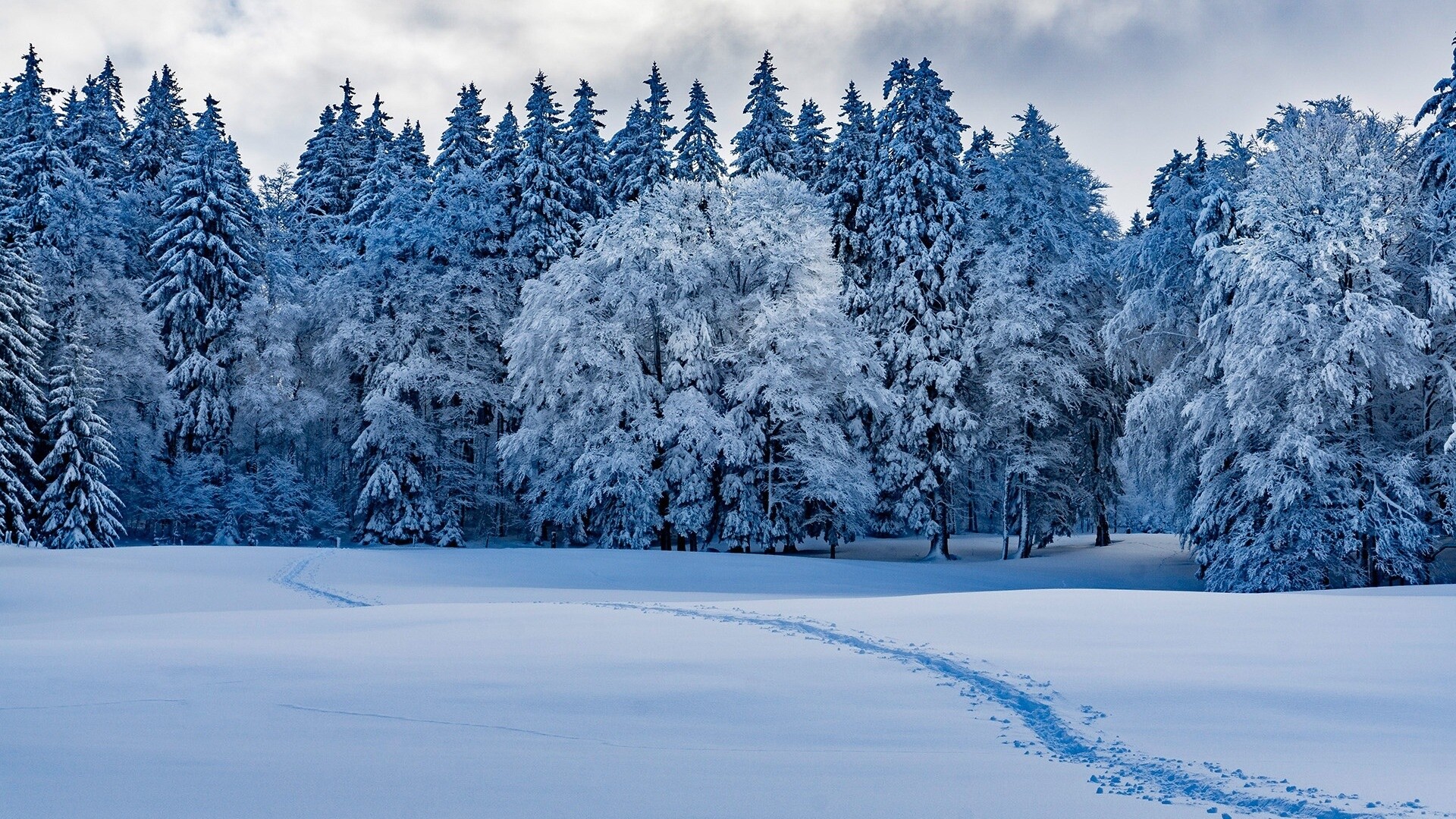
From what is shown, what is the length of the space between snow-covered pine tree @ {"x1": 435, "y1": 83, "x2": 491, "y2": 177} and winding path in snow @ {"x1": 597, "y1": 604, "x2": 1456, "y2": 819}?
125 ft

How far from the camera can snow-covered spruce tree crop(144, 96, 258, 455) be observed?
120 ft

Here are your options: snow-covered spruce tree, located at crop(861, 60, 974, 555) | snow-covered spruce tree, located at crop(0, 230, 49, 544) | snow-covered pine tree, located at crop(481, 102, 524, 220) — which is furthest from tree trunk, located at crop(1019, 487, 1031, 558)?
snow-covered spruce tree, located at crop(0, 230, 49, 544)

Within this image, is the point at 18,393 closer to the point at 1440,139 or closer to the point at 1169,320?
the point at 1169,320

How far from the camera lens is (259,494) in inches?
1457

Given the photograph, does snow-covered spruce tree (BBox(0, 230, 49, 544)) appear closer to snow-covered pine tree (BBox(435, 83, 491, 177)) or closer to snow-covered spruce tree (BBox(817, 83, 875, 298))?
snow-covered pine tree (BBox(435, 83, 491, 177))

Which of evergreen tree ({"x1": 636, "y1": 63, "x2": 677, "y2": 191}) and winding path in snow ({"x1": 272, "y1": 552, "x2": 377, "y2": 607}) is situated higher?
evergreen tree ({"x1": 636, "y1": 63, "x2": 677, "y2": 191})

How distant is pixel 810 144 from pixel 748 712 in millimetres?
38338

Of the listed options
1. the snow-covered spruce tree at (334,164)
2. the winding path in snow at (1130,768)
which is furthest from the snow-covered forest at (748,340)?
the winding path in snow at (1130,768)

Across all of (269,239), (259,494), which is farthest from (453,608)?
(269,239)

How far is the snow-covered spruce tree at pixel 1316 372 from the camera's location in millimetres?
21453

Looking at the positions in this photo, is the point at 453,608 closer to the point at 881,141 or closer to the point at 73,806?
the point at 73,806

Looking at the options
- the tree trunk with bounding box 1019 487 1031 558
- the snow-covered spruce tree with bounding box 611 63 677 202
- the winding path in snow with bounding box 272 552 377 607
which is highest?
the snow-covered spruce tree with bounding box 611 63 677 202

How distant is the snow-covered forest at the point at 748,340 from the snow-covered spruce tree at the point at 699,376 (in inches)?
4.6

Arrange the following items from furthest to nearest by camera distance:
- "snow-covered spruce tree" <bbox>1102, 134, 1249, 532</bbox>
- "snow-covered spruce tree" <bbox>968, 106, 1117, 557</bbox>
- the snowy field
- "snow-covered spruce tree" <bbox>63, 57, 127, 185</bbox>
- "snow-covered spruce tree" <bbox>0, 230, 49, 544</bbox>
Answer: "snow-covered spruce tree" <bbox>63, 57, 127, 185</bbox> < "snow-covered spruce tree" <bbox>968, 106, 1117, 557</bbox> < "snow-covered spruce tree" <bbox>0, 230, 49, 544</bbox> < "snow-covered spruce tree" <bbox>1102, 134, 1249, 532</bbox> < the snowy field
